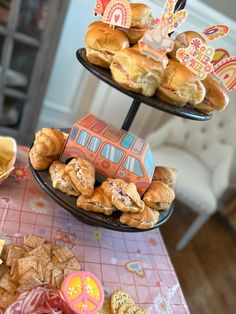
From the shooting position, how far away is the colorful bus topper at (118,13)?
1.90 feet

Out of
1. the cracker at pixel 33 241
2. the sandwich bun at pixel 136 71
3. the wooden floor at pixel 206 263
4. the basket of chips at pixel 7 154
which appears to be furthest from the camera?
the wooden floor at pixel 206 263

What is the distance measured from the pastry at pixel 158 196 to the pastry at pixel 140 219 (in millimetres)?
27

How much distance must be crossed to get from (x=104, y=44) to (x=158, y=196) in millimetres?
372

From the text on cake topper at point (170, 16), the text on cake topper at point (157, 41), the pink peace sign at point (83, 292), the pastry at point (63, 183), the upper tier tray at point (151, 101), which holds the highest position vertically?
the text on cake topper at point (170, 16)

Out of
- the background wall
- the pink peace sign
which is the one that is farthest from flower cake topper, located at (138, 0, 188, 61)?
the background wall

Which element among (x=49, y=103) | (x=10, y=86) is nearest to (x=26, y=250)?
(x=10, y=86)

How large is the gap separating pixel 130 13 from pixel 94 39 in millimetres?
92

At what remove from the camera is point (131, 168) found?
69cm

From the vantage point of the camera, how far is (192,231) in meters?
1.64

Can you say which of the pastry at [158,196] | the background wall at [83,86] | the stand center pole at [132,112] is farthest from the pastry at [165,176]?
the background wall at [83,86]

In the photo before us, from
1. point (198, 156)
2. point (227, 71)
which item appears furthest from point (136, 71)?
point (198, 156)

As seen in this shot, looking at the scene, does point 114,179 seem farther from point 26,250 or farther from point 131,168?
point 26,250

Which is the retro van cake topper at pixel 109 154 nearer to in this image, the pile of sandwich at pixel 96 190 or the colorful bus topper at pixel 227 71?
the pile of sandwich at pixel 96 190

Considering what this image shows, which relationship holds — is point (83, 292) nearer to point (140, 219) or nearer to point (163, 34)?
point (140, 219)
